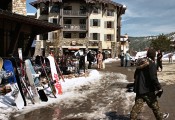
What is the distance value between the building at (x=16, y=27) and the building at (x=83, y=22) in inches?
1737

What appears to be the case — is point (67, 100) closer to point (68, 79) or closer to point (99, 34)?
point (68, 79)

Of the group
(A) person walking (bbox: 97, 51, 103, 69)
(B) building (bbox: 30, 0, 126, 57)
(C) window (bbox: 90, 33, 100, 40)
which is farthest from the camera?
(C) window (bbox: 90, 33, 100, 40)

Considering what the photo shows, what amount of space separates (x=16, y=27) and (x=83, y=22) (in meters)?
52.0

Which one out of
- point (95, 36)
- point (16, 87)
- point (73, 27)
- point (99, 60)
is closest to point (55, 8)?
point (73, 27)

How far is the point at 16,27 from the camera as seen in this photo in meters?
15.1

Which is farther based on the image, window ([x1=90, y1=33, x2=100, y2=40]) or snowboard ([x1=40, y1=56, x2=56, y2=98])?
window ([x1=90, y1=33, x2=100, y2=40])

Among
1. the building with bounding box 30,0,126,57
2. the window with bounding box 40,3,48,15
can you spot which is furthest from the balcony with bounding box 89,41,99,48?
the window with bounding box 40,3,48,15

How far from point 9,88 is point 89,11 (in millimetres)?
55205

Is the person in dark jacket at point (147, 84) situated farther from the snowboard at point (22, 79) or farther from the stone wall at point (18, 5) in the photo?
the stone wall at point (18, 5)

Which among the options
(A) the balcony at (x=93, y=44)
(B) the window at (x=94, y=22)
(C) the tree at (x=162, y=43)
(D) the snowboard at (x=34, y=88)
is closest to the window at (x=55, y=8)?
(B) the window at (x=94, y=22)

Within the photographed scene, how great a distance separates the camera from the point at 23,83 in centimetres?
1076

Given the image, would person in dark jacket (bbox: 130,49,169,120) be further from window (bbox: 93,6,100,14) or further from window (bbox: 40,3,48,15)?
window (bbox: 40,3,48,15)

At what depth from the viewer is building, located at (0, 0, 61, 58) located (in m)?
13.3

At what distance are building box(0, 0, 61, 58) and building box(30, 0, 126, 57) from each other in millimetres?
44132
